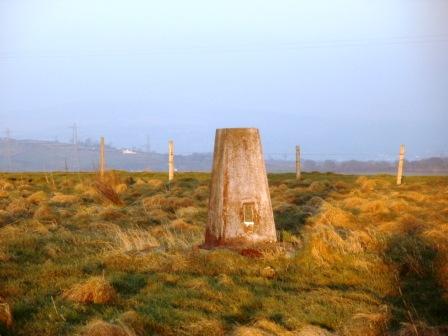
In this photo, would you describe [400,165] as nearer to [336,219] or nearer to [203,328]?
[336,219]

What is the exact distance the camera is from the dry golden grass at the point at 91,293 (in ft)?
19.6

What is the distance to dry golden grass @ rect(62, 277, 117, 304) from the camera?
5965 mm

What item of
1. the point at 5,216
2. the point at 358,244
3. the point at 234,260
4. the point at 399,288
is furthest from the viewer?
the point at 5,216

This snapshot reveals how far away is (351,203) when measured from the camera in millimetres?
14688

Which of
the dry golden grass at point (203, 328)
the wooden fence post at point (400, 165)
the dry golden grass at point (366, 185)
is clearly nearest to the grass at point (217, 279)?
the dry golden grass at point (203, 328)

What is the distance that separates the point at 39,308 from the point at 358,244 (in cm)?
469

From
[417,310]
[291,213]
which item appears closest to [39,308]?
[417,310]

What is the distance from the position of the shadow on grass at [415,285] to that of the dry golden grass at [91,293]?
110 inches

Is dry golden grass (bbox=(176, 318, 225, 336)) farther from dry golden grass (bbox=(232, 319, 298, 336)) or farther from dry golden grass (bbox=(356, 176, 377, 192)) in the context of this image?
dry golden grass (bbox=(356, 176, 377, 192))

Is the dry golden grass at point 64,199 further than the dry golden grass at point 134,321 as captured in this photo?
Yes

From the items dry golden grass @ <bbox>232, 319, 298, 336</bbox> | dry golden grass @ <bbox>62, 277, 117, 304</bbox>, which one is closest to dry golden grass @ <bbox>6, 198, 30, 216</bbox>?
dry golden grass @ <bbox>62, 277, 117, 304</bbox>

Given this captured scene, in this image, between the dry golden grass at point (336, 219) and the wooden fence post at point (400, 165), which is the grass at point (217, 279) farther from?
the wooden fence post at point (400, 165)

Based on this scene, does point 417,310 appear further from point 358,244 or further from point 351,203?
point 351,203

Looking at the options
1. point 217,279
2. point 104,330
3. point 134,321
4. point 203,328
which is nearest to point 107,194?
point 217,279
